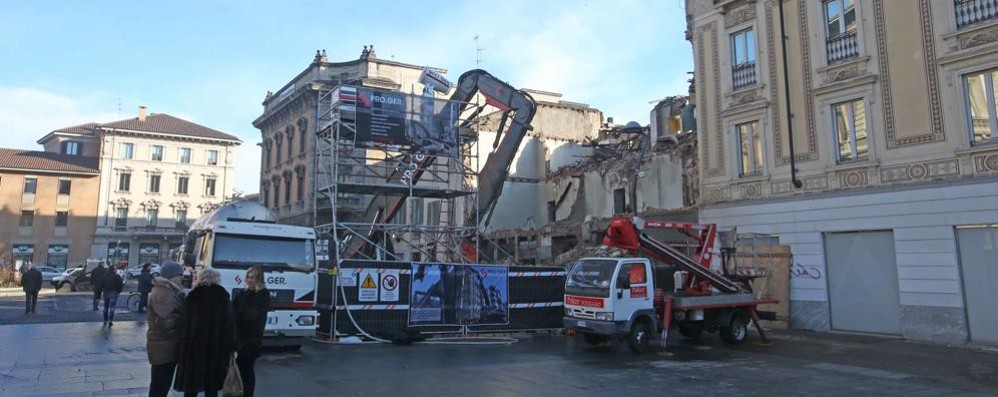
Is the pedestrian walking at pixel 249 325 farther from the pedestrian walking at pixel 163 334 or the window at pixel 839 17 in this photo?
the window at pixel 839 17

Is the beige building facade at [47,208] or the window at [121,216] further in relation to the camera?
the window at [121,216]

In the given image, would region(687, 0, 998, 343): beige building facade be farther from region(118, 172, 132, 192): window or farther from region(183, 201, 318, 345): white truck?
region(118, 172, 132, 192): window

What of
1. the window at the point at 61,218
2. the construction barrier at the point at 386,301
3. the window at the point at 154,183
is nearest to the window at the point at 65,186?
the window at the point at 61,218

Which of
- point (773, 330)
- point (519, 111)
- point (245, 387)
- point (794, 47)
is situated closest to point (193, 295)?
point (245, 387)

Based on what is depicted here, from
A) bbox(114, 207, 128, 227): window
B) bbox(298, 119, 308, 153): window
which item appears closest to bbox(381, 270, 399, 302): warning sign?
bbox(298, 119, 308, 153): window

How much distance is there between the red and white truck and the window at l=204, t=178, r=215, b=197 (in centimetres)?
6309

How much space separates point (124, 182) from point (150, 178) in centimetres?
238

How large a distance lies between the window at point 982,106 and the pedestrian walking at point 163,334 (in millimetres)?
15576

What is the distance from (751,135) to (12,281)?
42.2 meters

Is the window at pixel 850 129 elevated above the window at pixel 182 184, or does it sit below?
below

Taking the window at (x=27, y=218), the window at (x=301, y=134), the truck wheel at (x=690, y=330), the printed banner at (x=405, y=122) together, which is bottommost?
the truck wheel at (x=690, y=330)

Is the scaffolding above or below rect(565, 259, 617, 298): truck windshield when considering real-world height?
above

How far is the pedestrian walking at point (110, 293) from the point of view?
1613cm

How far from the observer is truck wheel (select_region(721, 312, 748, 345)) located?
1418cm
